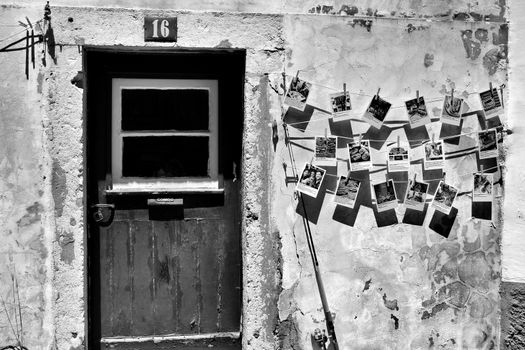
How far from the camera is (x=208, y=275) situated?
13.8 feet

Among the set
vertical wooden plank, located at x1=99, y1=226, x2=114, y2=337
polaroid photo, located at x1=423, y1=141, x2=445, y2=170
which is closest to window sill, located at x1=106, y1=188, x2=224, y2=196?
vertical wooden plank, located at x1=99, y1=226, x2=114, y2=337

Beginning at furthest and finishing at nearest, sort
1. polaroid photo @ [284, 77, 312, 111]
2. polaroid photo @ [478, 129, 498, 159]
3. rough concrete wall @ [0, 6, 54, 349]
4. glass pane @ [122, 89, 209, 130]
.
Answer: polaroid photo @ [478, 129, 498, 159], glass pane @ [122, 89, 209, 130], polaroid photo @ [284, 77, 312, 111], rough concrete wall @ [0, 6, 54, 349]

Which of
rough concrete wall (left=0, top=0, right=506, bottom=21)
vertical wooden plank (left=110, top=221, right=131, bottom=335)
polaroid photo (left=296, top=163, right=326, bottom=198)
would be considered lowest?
vertical wooden plank (left=110, top=221, right=131, bottom=335)

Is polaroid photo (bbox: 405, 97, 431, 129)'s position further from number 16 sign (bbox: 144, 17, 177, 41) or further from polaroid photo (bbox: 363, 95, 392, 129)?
number 16 sign (bbox: 144, 17, 177, 41)

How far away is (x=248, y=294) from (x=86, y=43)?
1786 mm

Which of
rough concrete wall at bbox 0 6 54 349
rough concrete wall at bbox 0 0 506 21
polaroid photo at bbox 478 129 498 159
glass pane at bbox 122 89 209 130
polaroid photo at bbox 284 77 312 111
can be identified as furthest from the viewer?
polaroid photo at bbox 478 129 498 159

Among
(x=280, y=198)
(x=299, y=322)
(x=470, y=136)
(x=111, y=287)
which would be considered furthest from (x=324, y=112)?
(x=111, y=287)

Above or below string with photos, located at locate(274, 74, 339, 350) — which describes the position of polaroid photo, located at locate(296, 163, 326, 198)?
above

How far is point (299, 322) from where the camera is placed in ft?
13.4

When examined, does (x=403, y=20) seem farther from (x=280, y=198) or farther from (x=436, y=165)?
(x=280, y=198)

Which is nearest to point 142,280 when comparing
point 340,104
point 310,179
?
point 310,179

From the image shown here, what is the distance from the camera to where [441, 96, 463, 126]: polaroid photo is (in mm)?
4160

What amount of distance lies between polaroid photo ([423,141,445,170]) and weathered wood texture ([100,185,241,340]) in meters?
1.23

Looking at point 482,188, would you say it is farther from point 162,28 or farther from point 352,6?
point 162,28
